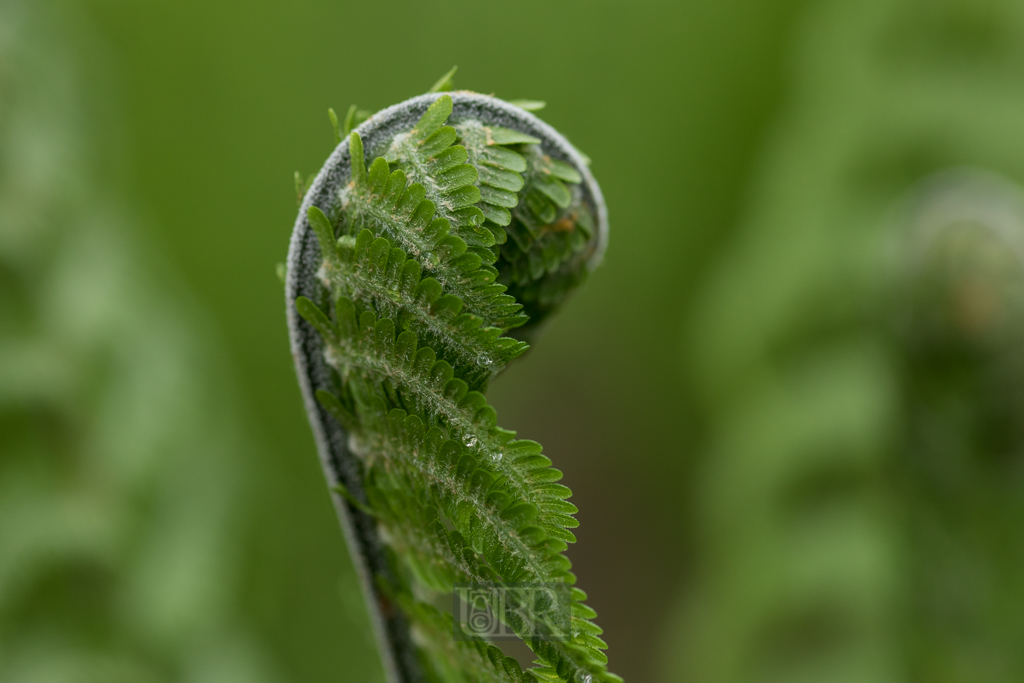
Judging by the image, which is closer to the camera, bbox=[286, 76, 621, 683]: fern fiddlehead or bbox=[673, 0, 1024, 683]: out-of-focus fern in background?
bbox=[286, 76, 621, 683]: fern fiddlehead

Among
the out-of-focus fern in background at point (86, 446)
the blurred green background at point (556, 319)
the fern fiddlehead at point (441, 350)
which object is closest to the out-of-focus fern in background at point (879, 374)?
the blurred green background at point (556, 319)

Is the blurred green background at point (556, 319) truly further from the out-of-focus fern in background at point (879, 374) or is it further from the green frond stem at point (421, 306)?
the green frond stem at point (421, 306)

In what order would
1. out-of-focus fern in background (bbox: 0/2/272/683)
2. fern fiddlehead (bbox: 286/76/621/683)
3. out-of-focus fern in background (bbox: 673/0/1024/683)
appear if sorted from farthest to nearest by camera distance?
out-of-focus fern in background (bbox: 673/0/1024/683) < out-of-focus fern in background (bbox: 0/2/272/683) < fern fiddlehead (bbox: 286/76/621/683)

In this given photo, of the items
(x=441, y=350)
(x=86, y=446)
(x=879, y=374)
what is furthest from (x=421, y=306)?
(x=879, y=374)

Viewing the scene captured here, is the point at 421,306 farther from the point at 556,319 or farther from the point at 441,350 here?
the point at 556,319

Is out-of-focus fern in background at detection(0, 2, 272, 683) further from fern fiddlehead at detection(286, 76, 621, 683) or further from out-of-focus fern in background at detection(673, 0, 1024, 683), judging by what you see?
out-of-focus fern in background at detection(673, 0, 1024, 683)

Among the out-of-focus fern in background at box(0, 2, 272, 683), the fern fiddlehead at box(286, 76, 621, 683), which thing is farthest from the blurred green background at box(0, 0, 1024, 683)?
the fern fiddlehead at box(286, 76, 621, 683)
